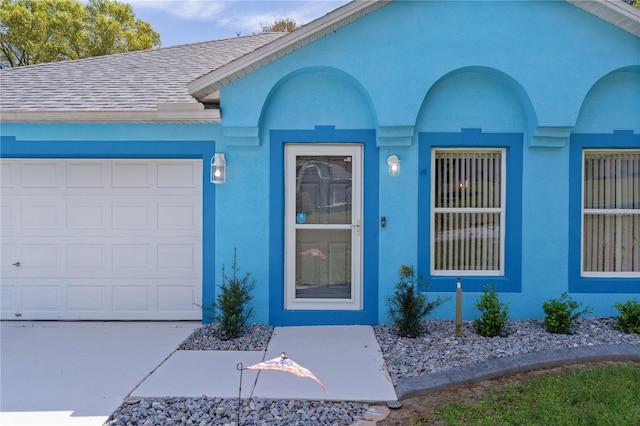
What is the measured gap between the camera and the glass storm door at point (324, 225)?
611 centimetres

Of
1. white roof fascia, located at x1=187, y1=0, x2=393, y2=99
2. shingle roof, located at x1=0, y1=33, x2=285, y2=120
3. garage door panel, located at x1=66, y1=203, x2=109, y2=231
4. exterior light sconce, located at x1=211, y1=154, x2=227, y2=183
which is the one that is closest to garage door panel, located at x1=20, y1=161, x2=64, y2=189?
garage door panel, located at x1=66, y1=203, x2=109, y2=231

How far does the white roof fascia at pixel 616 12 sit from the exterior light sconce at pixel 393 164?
2.94 metres

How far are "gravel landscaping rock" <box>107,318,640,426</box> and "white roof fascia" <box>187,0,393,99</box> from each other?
10.4ft

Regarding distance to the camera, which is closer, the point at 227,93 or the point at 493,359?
the point at 493,359

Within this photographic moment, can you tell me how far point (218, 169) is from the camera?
19.3ft

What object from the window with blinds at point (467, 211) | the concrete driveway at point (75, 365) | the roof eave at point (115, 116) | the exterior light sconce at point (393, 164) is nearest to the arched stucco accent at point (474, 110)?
the window with blinds at point (467, 211)

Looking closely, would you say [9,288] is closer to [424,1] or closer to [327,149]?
[327,149]

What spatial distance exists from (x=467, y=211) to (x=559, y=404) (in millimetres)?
2877

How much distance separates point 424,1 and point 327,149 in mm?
2264

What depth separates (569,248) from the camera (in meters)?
6.02

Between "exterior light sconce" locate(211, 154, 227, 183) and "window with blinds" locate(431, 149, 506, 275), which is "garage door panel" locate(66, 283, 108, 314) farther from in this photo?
"window with blinds" locate(431, 149, 506, 275)

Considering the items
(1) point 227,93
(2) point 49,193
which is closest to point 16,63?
(2) point 49,193

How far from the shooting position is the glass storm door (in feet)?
20.1

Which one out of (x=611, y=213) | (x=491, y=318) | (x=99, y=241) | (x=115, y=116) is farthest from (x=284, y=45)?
(x=611, y=213)
